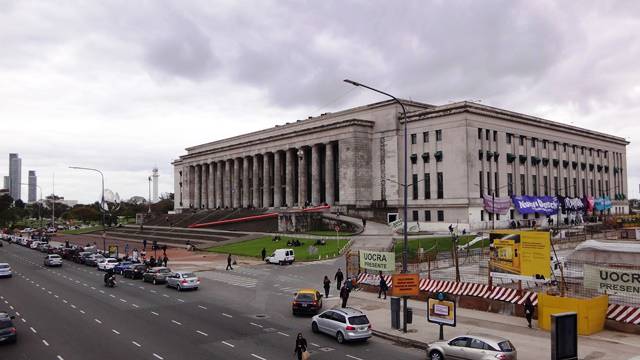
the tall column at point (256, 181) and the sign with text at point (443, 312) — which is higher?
the tall column at point (256, 181)

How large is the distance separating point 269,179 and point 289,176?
30.0 feet

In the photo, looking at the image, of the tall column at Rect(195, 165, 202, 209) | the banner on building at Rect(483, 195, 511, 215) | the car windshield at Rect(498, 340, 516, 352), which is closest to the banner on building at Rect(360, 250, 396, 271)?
A: the car windshield at Rect(498, 340, 516, 352)

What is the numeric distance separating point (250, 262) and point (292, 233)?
Answer: 22627 millimetres

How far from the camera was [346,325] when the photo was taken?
23.0m

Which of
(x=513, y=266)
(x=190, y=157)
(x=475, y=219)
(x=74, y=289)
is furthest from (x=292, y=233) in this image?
(x=190, y=157)

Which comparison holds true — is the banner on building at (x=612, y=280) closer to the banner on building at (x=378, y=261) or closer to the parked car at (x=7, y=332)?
the banner on building at (x=378, y=261)

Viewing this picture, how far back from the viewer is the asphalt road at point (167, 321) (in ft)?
70.8

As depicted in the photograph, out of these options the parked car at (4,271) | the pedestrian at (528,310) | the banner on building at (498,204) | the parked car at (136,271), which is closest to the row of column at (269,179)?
the banner on building at (498,204)

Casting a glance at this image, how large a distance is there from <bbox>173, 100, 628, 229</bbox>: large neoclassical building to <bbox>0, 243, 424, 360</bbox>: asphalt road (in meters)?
41.0

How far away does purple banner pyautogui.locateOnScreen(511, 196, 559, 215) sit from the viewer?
274 ft

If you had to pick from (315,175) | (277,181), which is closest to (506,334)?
(315,175)

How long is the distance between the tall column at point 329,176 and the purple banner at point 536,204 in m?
32.5

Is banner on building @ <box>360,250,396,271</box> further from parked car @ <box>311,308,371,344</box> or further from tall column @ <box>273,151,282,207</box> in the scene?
tall column @ <box>273,151,282,207</box>

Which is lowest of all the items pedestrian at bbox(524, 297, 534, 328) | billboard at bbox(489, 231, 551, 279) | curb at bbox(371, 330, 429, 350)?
curb at bbox(371, 330, 429, 350)
